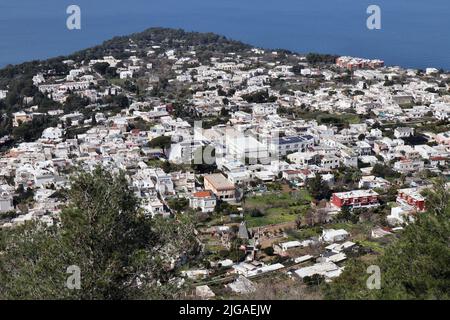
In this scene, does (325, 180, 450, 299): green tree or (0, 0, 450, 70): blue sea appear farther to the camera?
(0, 0, 450, 70): blue sea

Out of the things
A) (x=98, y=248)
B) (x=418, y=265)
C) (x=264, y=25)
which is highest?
(x=264, y=25)

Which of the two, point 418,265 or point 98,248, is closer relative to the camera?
point 98,248

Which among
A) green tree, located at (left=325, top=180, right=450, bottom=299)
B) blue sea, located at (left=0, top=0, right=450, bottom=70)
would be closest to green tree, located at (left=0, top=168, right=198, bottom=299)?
green tree, located at (left=325, top=180, right=450, bottom=299)

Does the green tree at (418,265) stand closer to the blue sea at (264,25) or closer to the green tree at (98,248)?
the green tree at (98,248)

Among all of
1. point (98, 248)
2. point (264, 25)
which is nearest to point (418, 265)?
point (98, 248)

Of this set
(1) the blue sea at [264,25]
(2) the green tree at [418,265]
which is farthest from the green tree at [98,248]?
(1) the blue sea at [264,25]

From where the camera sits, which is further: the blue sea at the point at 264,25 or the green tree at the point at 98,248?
the blue sea at the point at 264,25

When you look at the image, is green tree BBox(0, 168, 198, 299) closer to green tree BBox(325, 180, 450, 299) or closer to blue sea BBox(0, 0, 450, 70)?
green tree BBox(325, 180, 450, 299)

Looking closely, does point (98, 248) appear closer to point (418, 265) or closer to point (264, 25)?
point (418, 265)
